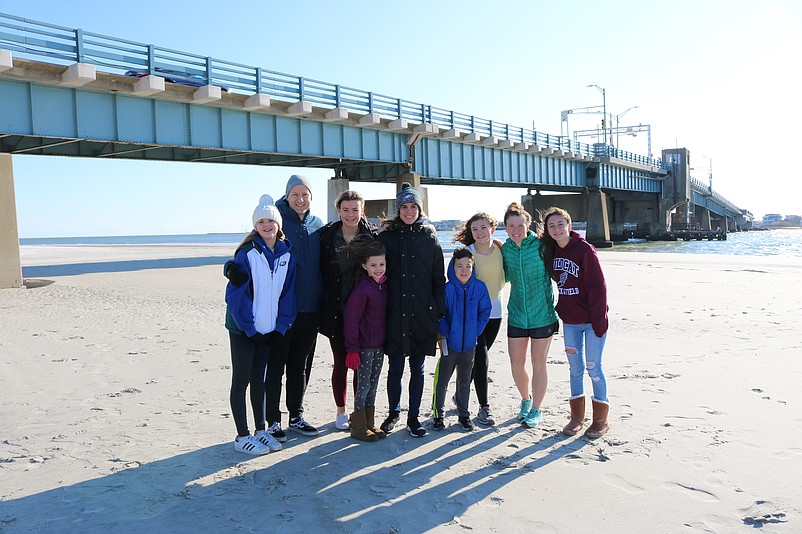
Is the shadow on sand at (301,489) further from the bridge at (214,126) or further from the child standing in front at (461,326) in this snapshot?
the bridge at (214,126)

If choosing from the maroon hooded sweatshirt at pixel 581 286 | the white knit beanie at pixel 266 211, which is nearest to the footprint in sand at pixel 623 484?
the maroon hooded sweatshirt at pixel 581 286

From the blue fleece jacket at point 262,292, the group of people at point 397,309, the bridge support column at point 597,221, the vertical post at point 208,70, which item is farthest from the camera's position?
the bridge support column at point 597,221

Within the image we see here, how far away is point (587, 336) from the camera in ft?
16.9

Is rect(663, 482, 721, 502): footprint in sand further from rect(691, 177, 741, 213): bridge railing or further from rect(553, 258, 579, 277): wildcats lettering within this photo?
rect(691, 177, 741, 213): bridge railing

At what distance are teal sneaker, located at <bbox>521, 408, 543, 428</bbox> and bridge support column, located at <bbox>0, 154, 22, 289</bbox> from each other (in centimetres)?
1723

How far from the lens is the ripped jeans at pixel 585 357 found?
506 cm

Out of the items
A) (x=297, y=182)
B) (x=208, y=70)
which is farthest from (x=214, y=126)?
(x=297, y=182)

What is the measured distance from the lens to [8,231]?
17.6 m

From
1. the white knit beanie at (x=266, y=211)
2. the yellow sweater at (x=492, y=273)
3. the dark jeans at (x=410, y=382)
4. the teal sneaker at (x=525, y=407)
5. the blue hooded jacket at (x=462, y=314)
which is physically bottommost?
the teal sneaker at (x=525, y=407)

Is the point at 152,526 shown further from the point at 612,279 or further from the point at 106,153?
the point at 106,153

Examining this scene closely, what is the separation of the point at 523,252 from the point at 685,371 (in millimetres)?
2833

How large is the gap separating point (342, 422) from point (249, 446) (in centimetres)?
91

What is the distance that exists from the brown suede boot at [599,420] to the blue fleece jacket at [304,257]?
2461mm

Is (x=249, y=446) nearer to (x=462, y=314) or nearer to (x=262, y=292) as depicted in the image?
(x=262, y=292)
